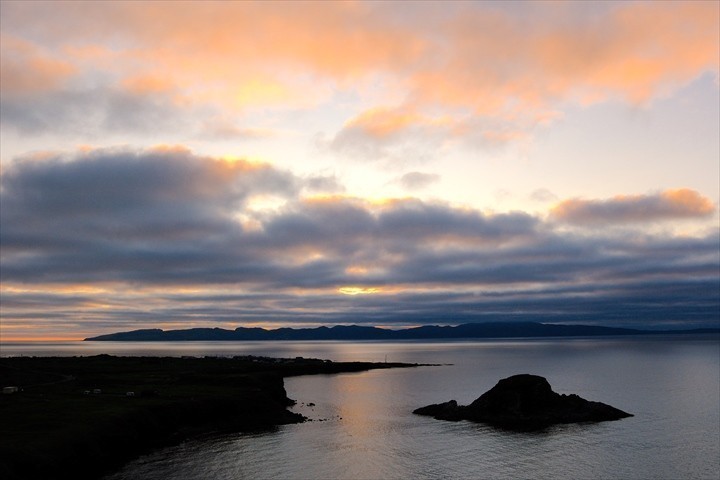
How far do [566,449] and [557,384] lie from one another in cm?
10583

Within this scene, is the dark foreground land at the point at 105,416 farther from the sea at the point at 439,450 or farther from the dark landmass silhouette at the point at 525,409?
the dark landmass silhouette at the point at 525,409

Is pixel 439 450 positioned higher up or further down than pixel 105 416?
further down

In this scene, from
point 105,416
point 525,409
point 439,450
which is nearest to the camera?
point 105,416

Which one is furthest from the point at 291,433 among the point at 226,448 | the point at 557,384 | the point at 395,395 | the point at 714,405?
the point at 557,384

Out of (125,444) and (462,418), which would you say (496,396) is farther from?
(125,444)

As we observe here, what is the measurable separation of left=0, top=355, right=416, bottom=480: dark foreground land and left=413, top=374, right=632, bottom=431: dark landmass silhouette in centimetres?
3463

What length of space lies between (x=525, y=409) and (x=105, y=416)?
7889 cm

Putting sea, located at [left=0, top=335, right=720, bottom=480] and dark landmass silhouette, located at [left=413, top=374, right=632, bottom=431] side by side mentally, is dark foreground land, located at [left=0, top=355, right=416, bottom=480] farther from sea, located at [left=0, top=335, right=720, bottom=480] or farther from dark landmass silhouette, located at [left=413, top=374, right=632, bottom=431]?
dark landmass silhouette, located at [left=413, top=374, right=632, bottom=431]

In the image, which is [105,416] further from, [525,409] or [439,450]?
[525,409]

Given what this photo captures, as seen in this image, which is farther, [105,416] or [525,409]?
[525,409]

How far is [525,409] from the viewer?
385 ft

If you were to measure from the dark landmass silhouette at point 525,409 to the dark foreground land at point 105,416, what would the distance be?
34.6 metres

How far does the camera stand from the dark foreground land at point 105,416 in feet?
212

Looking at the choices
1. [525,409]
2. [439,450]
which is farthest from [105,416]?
[525,409]
